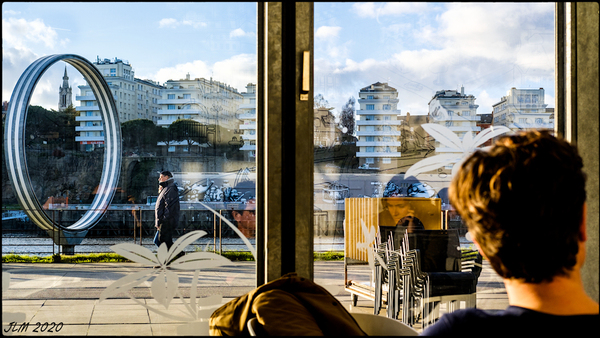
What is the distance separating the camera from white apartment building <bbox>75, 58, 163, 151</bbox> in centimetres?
206

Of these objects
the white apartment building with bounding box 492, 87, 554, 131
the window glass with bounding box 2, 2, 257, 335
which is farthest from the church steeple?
the white apartment building with bounding box 492, 87, 554, 131

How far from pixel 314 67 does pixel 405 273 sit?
123 cm

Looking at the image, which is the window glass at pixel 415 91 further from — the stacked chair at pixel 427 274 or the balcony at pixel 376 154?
the stacked chair at pixel 427 274

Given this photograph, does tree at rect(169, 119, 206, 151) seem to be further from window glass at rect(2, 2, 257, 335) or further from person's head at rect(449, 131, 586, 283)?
person's head at rect(449, 131, 586, 283)

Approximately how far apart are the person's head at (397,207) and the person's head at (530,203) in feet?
4.05

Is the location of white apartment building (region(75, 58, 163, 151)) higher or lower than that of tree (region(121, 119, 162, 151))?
higher

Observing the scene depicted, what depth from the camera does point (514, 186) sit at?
92 cm

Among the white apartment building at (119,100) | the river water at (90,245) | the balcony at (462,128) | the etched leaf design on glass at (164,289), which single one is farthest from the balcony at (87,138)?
the balcony at (462,128)

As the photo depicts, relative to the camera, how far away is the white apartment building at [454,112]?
2195mm

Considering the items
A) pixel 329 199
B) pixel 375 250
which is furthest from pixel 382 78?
pixel 375 250

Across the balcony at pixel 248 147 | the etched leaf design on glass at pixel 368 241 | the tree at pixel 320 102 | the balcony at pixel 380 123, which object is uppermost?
the tree at pixel 320 102

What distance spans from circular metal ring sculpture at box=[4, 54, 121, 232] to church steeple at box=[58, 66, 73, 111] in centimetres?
9

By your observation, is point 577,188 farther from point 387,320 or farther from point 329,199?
point 329,199

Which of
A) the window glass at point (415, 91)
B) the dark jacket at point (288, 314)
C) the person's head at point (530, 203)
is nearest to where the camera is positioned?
the person's head at point (530, 203)
